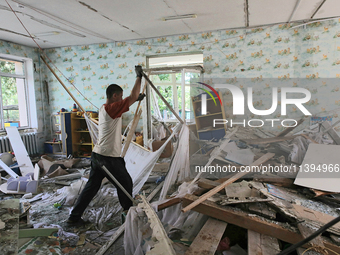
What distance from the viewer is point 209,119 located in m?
4.39

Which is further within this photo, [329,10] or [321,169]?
[329,10]

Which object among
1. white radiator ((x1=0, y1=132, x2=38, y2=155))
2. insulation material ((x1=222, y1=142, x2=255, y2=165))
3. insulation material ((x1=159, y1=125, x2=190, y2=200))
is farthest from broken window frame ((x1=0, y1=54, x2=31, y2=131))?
insulation material ((x1=222, y1=142, x2=255, y2=165))

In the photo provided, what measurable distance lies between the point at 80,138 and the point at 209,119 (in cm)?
293

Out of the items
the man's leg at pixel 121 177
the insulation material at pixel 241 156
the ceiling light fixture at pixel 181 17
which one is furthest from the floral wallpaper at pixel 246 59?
Answer: the man's leg at pixel 121 177

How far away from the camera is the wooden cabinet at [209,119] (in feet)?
13.7

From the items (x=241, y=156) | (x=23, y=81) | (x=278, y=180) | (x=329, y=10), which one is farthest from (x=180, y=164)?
(x=23, y=81)

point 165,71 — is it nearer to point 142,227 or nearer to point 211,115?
point 211,115

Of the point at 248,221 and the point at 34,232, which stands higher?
the point at 34,232

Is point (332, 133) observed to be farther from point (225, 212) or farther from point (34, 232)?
point (34, 232)

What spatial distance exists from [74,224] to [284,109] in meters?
3.78

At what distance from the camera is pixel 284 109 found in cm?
399

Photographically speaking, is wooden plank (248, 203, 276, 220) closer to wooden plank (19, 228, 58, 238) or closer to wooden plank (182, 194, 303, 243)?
wooden plank (182, 194, 303, 243)

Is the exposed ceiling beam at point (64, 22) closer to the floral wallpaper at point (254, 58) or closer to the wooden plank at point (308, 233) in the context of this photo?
the floral wallpaper at point (254, 58)

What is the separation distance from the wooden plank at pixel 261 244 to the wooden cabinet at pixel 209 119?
2.77 m
